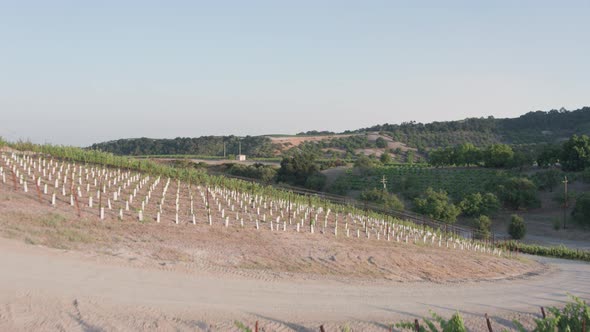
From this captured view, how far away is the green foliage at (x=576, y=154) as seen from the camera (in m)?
61.2

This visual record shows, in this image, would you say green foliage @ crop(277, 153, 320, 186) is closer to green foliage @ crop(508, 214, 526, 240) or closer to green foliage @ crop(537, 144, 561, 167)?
green foliage @ crop(508, 214, 526, 240)

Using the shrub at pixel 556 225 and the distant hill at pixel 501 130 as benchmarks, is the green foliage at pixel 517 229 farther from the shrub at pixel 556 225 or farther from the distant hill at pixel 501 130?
the distant hill at pixel 501 130

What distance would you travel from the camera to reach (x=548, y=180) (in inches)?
2251

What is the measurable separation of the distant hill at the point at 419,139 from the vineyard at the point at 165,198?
83.9 metres

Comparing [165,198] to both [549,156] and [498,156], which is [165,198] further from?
[549,156]

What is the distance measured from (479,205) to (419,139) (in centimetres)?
8083

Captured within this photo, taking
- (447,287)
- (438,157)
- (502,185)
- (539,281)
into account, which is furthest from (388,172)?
(447,287)

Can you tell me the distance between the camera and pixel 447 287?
1304cm

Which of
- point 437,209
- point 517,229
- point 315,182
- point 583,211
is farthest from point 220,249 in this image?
point 315,182

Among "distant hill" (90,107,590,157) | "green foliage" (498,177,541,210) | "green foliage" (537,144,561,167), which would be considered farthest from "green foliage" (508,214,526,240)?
"distant hill" (90,107,590,157)

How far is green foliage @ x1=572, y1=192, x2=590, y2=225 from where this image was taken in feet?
143

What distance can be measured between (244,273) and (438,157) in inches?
2647

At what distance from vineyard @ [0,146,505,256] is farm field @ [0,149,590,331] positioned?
0.17 m

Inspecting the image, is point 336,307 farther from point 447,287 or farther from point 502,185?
point 502,185
